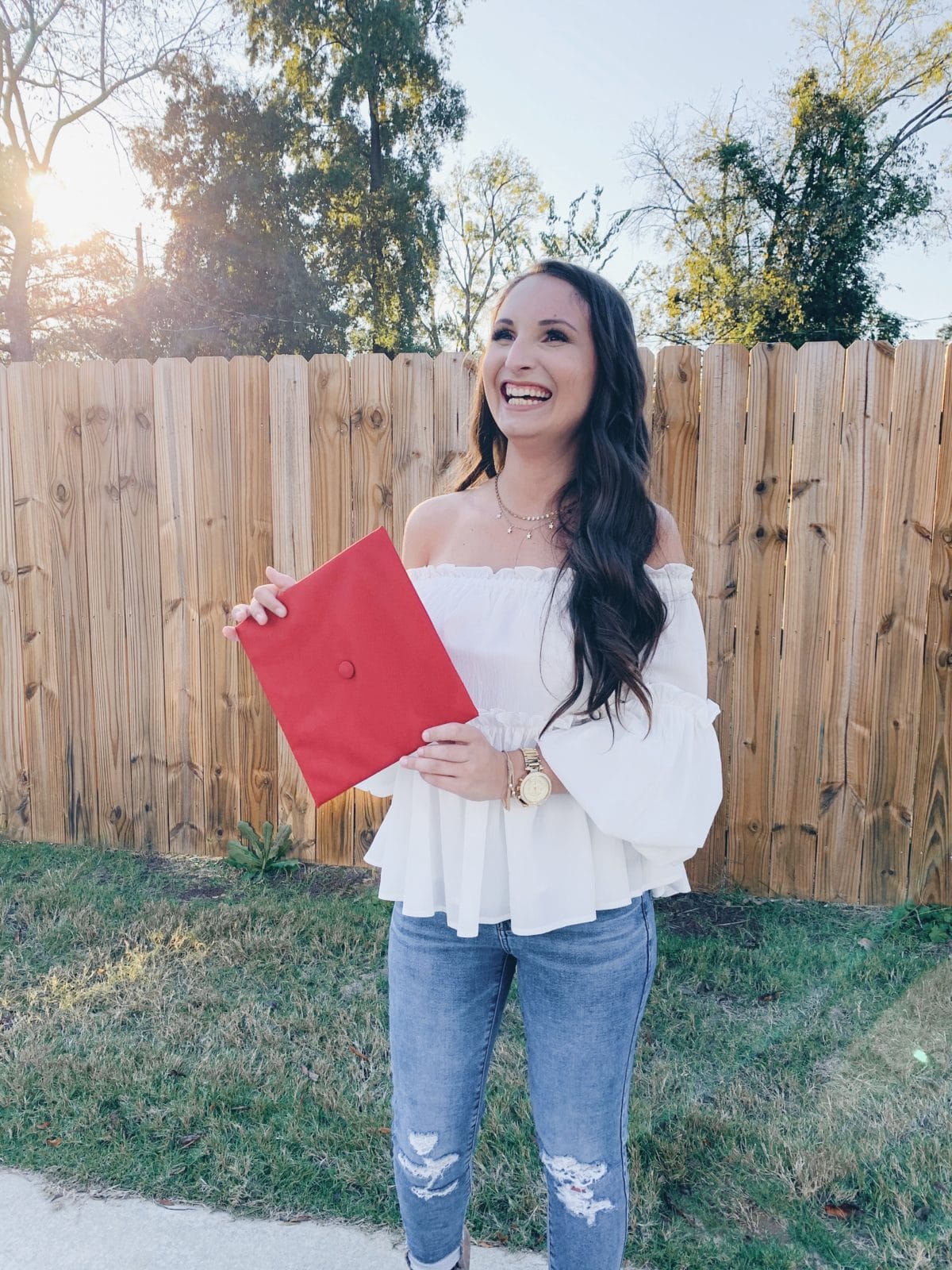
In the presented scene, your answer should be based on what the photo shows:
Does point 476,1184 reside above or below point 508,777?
below

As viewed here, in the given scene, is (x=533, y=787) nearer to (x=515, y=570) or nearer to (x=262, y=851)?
(x=515, y=570)

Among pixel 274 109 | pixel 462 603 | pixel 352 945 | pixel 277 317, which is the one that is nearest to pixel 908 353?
pixel 462 603

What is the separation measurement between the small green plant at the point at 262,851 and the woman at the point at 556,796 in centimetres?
224

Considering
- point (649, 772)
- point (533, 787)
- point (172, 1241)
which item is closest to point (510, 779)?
point (533, 787)

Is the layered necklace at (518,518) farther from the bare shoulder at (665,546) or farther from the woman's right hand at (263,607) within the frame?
the woman's right hand at (263,607)

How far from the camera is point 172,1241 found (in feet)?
6.35

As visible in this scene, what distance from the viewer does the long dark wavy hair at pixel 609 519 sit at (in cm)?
143

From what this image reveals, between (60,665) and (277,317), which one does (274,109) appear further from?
(60,665)

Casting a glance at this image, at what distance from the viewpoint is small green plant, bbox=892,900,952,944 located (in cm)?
318

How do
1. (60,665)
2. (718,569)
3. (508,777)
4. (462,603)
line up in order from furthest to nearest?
(60,665), (718,569), (462,603), (508,777)

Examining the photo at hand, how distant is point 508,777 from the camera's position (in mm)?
1409

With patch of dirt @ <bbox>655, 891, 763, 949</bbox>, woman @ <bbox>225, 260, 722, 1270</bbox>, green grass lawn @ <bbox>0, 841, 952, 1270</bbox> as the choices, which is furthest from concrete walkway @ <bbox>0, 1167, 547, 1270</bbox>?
patch of dirt @ <bbox>655, 891, 763, 949</bbox>

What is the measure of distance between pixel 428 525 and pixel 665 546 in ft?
1.66

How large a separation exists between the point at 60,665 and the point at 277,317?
19921 millimetres
